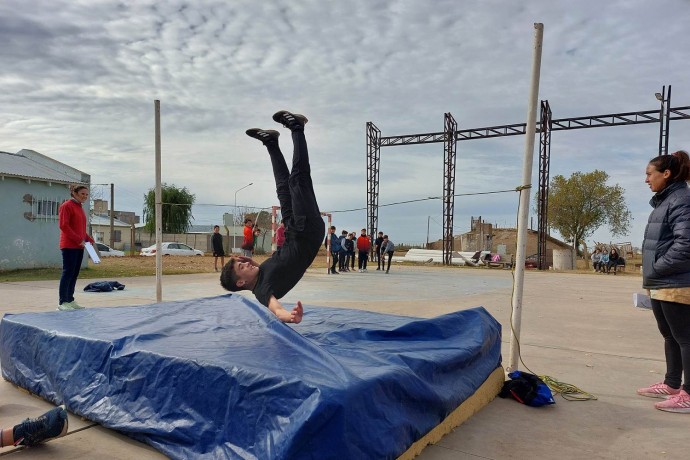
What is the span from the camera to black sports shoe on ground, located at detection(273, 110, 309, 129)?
12.3 ft

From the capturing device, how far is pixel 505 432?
267 cm

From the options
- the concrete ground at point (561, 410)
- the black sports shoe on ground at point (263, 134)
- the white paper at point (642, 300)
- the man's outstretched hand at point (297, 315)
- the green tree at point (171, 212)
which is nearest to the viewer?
the concrete ground at point (561, 410)

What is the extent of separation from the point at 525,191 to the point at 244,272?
83.7 inches

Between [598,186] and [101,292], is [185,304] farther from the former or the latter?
[598,186]

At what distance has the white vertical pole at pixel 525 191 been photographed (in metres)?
3.43

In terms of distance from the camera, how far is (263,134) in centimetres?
411

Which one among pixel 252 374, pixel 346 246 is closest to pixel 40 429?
pixel 252 374

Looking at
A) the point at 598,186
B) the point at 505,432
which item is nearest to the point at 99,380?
the point at 505,432

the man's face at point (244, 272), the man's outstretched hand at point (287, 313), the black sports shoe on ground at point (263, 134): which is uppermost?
the black sports shoe on ground at point (263, 134)

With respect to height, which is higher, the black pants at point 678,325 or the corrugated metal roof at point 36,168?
the corrugated metal roof at point 36,168

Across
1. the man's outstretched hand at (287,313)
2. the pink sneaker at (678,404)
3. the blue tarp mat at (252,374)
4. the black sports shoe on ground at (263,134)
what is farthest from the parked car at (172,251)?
the pink sneaker at (678,404)

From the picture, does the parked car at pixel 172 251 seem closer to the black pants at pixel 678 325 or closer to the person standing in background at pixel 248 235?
the person standing in background at pixel 248 235

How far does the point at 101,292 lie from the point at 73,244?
3462 millimetres

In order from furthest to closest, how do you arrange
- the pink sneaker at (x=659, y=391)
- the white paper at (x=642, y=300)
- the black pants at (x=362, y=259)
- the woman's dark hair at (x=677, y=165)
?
the black pants at (x=362, y=259)
the white paper at (x=642, y=300)
the pink sneaker at (x=659, y=391)
the woman's dark hair at (x=677, y=165)
